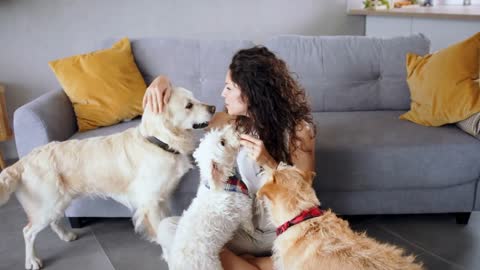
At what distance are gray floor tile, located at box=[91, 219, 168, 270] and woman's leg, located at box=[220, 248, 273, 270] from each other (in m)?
0.57

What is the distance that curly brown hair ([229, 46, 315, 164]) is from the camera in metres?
1.61

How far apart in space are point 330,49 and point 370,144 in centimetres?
86

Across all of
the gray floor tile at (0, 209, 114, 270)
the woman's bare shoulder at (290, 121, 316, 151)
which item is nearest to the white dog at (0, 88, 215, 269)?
the gray floor tile at (0, 209, 114, 270)

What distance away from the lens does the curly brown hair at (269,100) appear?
161 cm

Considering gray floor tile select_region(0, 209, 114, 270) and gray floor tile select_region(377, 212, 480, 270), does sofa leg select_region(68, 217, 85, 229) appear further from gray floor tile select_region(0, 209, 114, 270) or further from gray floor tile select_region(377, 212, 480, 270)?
gray floor tile select_region(377, 212, 480, 270)

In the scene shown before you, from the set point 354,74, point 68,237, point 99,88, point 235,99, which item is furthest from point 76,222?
point 354,74

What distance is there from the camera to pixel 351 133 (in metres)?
2.21

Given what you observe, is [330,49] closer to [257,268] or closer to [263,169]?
Answer: [263,169]

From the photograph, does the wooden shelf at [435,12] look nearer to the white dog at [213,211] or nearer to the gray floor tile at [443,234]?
the gray floor tile at [443,234]

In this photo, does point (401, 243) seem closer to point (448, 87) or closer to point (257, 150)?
point (448, 87)

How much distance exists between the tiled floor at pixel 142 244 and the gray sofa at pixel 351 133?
0.11m

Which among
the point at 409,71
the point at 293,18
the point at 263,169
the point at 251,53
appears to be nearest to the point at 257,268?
A: the point at 263,169

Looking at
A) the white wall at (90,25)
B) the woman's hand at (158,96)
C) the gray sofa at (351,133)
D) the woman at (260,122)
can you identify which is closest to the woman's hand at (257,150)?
the woman at (260,122)

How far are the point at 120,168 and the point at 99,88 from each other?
2.33 feet
